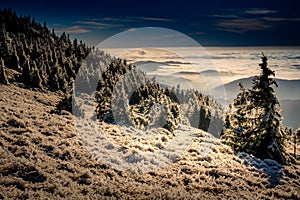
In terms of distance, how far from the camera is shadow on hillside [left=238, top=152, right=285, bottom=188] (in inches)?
773

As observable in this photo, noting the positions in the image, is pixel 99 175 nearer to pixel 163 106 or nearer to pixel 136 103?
pixel 163 106

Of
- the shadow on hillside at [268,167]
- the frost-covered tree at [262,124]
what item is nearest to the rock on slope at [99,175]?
the shadow on hillside at [268,167]

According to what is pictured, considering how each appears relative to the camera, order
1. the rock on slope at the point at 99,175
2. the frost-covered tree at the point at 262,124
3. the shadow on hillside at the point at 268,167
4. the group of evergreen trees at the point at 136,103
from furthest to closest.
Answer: the group of evergreen trees at the point at 136,103, the frost-covered tree at the point at 262,124, the shadow on hillside at the point at 268,167, the rock on slope at the point at 99,175

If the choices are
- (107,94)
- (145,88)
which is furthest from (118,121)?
(145,88)

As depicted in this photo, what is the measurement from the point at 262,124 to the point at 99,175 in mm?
19117

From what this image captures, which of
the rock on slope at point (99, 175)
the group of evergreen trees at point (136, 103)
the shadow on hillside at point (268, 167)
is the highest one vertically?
the rock on slope at point (99, 175)

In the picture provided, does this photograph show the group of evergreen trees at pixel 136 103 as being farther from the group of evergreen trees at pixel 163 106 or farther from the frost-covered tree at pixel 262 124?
the frost-covered tree at pixel 262 124

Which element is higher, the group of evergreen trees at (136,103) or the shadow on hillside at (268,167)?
the shadow on hillside at (268,167)

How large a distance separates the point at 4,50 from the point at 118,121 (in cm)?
5816

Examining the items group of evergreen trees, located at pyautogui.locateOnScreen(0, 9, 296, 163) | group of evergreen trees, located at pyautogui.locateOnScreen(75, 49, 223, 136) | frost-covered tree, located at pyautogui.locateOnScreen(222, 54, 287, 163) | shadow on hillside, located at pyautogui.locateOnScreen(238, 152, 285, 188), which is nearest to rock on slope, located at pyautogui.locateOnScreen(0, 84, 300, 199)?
shadow on hillside, located at pyautogui.locateOnScreen(238, 152, 285, 188)

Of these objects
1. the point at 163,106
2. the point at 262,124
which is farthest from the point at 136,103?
the point at 262,124

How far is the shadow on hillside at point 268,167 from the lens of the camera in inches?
773

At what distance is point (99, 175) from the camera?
555 inches

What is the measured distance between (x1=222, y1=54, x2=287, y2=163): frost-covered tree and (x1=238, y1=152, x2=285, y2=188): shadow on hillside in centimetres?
177
